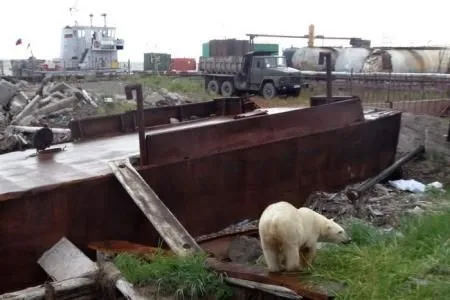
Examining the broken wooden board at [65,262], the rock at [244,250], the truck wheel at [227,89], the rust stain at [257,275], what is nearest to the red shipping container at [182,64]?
the truck wheel at [227,89]

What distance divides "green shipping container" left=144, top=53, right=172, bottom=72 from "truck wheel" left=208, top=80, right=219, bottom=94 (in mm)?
19594

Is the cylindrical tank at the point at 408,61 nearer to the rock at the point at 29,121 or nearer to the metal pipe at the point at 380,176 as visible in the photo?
the rock at the point at 29,121

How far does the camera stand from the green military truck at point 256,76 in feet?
81.3

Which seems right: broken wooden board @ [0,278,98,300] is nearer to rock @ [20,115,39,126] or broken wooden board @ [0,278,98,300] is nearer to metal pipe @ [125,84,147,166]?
metal pipe @ [125,84,147,166]

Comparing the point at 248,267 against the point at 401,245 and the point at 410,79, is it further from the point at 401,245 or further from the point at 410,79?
the point at 410,79

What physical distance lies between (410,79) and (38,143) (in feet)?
63.4

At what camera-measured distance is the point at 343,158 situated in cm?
841

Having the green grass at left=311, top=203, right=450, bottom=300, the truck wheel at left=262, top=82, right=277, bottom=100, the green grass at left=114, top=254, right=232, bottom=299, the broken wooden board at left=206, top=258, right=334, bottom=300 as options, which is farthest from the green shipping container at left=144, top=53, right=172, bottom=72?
the broken wooden board at left=206, top=258, right=334, bottom=300

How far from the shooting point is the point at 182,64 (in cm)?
4897

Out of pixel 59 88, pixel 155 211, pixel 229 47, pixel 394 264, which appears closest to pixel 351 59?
pixel 229 47

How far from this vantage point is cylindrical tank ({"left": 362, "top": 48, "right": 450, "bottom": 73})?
30.3m

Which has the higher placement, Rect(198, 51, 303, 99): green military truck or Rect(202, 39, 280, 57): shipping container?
Rect(202, 39, 280, 57): shipping container

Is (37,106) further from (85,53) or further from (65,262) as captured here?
(85,53)

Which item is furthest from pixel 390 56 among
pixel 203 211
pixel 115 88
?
pixel 203 211
